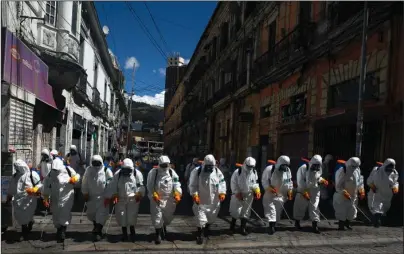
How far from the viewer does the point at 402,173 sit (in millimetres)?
8531

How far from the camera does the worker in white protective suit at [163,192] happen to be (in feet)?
22.4

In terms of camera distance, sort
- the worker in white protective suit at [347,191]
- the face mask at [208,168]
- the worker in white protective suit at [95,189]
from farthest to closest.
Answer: the worker in white protective suit at [347,191] → the face mask at [208,168] → the worker in white protective suit at [95,189]

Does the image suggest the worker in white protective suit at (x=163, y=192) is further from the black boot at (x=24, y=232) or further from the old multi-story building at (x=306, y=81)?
the old multi-story building at (x=306, y=81)

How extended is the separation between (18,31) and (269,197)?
8.13 meters

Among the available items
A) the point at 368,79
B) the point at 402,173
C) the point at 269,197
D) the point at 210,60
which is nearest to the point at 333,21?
the point at 368,79

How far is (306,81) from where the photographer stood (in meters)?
13.5

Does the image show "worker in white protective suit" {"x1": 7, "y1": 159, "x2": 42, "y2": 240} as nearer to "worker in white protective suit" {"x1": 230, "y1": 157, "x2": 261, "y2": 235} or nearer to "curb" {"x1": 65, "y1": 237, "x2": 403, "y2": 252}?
"curb" {"x1": 65, "y1": 237, "x2": 403, "y2": 252}

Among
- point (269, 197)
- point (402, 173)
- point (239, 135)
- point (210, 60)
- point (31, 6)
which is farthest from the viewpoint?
point (210, 60)

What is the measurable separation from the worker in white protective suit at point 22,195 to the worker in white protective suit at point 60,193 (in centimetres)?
24

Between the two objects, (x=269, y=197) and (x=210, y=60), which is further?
(x=210, y=60)

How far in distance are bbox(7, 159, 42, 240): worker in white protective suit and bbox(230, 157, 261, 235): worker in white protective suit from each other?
12.3ft

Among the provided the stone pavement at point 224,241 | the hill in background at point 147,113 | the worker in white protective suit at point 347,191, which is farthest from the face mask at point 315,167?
the hill in background at point 147,113

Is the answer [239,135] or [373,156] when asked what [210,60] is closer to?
[239,135]

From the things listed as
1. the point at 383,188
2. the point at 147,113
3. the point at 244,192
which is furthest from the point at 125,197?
the point at 147,113
